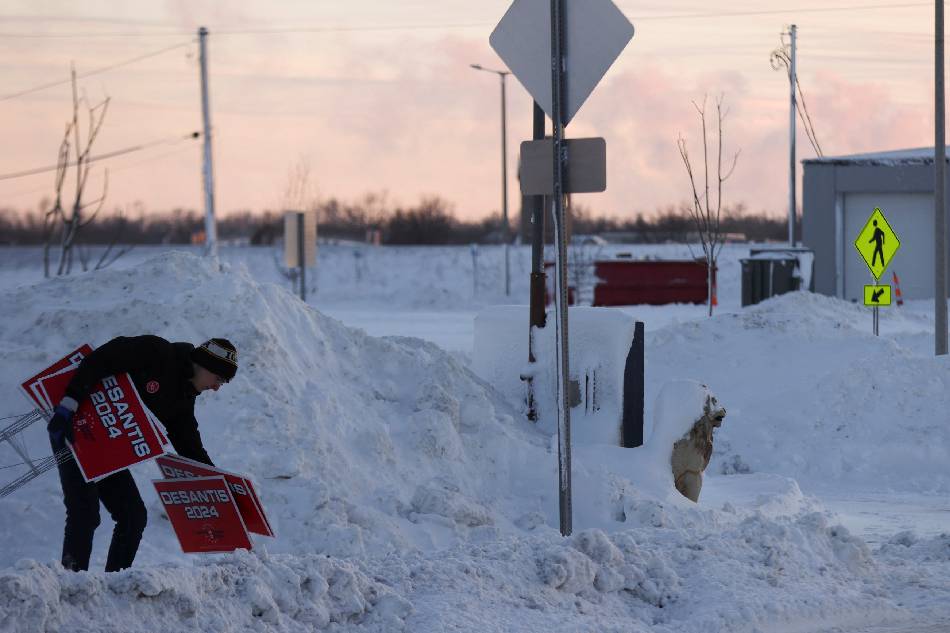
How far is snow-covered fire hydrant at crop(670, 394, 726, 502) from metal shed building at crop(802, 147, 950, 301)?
84.9ft

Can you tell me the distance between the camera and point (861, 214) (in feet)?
119

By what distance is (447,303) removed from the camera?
4191 cm

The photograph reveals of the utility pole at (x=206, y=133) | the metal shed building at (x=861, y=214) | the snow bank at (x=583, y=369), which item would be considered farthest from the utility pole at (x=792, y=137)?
the snow bank at (x=583, y=369)

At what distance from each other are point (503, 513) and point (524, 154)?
2954mm

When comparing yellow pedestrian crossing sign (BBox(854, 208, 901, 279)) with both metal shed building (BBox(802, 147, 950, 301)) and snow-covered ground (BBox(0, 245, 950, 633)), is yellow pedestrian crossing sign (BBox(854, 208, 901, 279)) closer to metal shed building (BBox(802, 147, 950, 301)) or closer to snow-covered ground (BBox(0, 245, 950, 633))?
snow-covered ground (BBox(0, 245, 950, 633))

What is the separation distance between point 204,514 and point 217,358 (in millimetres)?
796

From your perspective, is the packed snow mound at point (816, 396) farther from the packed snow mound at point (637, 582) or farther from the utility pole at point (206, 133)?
the utility pole at point (206, 133)

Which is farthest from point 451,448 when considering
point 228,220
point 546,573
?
point 228,220

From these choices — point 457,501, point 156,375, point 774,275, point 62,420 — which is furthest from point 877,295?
point 62,420

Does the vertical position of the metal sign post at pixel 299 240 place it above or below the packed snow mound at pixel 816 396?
above

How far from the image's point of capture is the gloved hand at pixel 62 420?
6148 mm

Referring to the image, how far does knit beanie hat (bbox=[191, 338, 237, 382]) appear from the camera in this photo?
6.38 metres

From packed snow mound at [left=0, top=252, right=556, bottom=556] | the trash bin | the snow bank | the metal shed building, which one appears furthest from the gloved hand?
the metal shed building

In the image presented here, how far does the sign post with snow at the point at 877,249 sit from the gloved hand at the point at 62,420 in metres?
14.9
